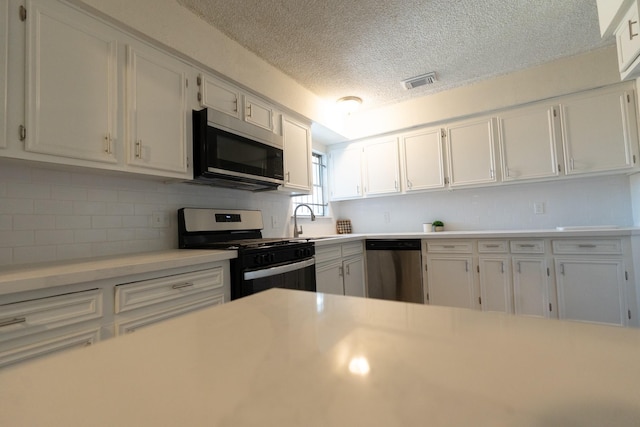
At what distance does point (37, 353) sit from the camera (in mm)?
1054

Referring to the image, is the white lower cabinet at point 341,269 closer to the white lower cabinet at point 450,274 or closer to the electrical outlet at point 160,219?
the white lower cabinet at point 450,274

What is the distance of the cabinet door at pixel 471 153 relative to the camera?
122 inches

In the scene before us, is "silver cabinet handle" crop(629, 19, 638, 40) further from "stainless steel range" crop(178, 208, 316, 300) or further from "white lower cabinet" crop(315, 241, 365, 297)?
"white lower cabinet" crop(315, 241, 365, 297)

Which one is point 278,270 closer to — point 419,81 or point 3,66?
point 3,66

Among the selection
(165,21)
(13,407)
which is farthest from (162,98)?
(13,407)

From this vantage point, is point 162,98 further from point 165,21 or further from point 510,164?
point 510,164

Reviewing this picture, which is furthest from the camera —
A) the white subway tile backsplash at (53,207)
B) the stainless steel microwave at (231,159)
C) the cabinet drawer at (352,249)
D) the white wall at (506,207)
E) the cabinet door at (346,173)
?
the cabinet door at (346,173)

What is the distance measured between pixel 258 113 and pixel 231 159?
24.3 inches

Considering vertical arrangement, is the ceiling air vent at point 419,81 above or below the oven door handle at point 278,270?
above

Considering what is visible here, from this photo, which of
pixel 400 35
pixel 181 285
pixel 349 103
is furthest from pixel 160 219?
pixel 349 103

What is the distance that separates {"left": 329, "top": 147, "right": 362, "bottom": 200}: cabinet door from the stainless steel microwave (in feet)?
4.83

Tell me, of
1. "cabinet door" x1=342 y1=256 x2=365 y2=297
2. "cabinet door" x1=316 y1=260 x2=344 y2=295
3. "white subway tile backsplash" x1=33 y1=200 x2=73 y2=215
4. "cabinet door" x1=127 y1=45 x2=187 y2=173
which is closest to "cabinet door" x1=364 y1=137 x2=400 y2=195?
"cabinet door" x1=342 y1=256 x2=365 y2=297

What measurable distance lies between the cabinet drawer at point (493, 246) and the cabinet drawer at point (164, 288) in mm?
2337

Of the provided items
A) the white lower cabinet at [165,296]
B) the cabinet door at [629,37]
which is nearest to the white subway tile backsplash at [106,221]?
the white lower cabinet at [165,296]
